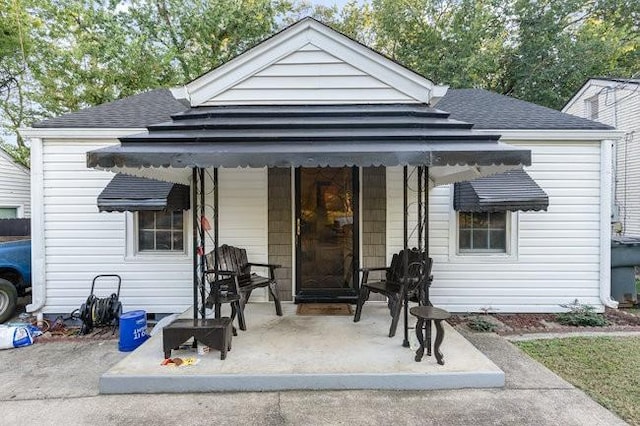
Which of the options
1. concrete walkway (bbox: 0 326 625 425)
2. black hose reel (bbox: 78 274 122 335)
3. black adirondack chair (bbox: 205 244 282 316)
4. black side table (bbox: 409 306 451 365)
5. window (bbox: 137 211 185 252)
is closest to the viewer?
concrete walkway (bbox: 0 326 625 425)

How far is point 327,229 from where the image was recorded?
532 cm

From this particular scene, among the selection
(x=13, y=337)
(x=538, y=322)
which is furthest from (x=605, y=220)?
(x=13, y=337)

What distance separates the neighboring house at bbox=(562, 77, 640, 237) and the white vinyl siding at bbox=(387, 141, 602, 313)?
20.8ft

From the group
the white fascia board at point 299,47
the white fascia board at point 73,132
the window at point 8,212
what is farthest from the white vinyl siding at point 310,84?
the window at point 8,212

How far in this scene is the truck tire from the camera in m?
5.29

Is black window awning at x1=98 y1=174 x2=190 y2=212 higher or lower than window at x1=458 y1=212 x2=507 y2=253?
higher

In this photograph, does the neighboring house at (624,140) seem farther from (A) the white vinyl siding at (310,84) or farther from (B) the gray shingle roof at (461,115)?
(A) the white vinyl siding at (310,84)

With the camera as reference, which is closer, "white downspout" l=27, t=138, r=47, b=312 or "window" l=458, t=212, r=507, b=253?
"white downspout" l=27, t=138, r=47, b=312

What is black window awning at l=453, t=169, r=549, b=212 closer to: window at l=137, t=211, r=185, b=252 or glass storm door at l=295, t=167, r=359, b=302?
glass storm door at l=295, t=167, r=359, b=302

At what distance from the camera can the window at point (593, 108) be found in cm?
1173

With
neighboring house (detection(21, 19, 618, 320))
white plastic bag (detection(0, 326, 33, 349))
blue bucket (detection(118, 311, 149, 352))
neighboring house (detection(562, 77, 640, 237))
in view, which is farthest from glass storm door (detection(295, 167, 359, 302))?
neighboring house (detection(562, 77, 640, 237))

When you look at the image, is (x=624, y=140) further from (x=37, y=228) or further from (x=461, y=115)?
(x=37, y=228)

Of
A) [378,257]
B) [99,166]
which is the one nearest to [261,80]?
[99,166]

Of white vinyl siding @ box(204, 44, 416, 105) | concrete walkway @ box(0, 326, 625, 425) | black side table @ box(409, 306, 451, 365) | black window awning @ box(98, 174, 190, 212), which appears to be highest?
white vinyl siding @ box(204, 44, 416, 105)
